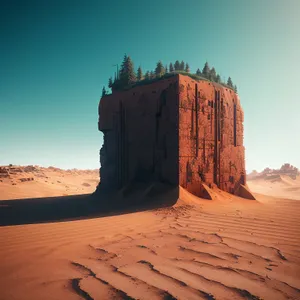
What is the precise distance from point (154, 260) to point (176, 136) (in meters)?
6.27

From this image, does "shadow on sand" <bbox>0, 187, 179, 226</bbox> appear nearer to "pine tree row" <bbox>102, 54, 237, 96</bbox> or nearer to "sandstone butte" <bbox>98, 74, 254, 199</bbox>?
"sandstone butte" <bbox>98, 74, 254, 199</bbox>

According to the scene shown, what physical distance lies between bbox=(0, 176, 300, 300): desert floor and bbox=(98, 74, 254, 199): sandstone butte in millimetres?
4123

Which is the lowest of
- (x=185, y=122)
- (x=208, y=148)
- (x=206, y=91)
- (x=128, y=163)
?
(x=128, y=163)

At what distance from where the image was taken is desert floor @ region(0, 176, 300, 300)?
7.79ft

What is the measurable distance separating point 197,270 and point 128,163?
8.31 meters

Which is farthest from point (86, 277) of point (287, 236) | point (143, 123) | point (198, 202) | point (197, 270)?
point (143, 123)

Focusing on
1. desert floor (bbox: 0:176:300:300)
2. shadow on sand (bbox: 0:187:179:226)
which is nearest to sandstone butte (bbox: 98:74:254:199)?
shadow on sand (bbox: 0:187:179:226)

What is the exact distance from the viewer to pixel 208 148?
9945 mm

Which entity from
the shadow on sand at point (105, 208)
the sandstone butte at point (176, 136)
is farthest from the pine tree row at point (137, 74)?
the shadow on sand at point (105, 208)

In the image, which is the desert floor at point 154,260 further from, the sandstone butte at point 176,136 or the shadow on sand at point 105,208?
the sandstone butte at point 176,136

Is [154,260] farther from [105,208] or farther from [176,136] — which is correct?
[105,208]

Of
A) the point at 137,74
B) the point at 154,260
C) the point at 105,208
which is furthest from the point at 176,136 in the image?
the point at 137,74

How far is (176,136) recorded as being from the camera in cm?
891

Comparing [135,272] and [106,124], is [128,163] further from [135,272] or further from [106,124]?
[135,272]
